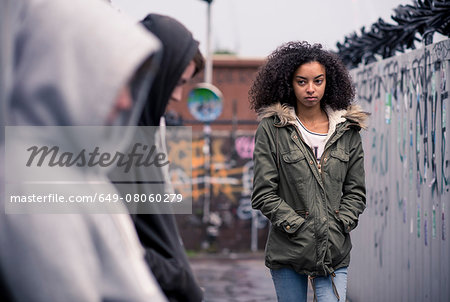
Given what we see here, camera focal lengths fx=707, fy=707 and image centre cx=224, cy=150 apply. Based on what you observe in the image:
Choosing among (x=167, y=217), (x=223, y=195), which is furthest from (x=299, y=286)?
(x=223, y=195)

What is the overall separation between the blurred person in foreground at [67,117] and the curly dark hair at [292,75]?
2.50 metres

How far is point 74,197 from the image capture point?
60.4 inches

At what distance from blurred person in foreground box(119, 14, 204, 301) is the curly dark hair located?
158 centimetres

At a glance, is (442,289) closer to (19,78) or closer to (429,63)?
(429,63)

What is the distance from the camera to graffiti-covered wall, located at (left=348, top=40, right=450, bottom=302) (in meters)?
4.90

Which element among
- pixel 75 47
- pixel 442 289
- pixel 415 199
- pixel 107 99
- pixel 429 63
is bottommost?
pixel 442 289

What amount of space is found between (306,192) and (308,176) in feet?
0.29

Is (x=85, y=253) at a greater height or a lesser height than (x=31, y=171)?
lesser

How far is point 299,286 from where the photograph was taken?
3.79m

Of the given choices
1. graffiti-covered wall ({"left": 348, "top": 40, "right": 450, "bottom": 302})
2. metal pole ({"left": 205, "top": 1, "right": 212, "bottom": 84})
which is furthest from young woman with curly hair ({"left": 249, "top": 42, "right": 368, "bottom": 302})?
metal pole ({"left": 205, "top": 1, "right": 212, "bottom": 84})

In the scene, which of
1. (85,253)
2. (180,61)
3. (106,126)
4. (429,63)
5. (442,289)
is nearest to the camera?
(85,253)

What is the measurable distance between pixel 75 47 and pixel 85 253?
442 mm

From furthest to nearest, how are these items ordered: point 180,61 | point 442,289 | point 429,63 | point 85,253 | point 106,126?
point 429,63, point 442,289, point 180,61, point 106,126, point 85,253

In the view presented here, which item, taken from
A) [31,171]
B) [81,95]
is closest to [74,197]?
[31,171]
